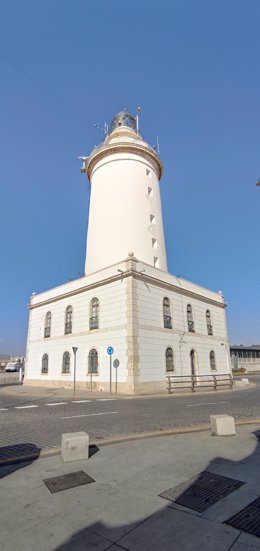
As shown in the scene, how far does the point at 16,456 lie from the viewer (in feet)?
20.1

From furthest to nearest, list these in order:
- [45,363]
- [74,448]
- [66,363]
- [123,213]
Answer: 1. [45,363]
2. [123,213]
3. [66,363]
4. [74,448]

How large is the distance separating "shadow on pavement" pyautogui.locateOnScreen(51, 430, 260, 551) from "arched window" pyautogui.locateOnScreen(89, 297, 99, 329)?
19.8 m

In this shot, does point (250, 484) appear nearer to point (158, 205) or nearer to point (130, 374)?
point (130, 374)

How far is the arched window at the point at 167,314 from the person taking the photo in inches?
944

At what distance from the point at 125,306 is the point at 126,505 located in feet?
56.9

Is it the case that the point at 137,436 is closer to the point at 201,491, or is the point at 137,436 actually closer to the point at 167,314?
the point at 201,491

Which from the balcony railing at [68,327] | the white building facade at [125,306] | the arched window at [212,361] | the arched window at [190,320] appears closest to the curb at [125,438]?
the white building facade at [125,306]

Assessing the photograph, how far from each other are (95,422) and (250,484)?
6.14 metres

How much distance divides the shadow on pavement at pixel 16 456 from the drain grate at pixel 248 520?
3716 mm

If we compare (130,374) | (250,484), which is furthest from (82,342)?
(250,484)

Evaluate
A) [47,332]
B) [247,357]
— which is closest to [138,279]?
[47,332]

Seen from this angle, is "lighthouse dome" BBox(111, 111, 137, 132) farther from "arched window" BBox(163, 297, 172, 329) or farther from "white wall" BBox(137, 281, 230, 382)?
"arched window" BBox(163, 297, 172, 329)

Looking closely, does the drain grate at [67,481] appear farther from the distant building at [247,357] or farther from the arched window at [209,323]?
the distant building at [247,357]

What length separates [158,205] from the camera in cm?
3056
